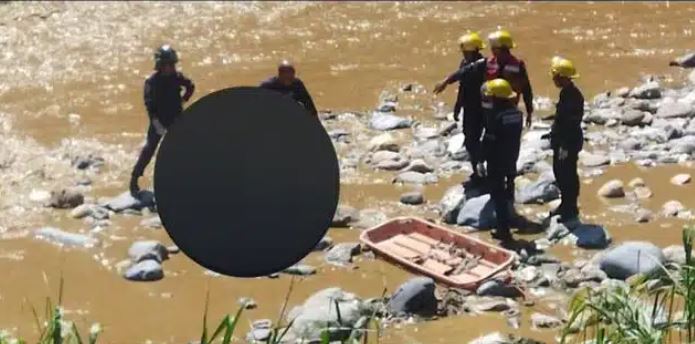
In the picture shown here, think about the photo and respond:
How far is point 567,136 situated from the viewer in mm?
9555

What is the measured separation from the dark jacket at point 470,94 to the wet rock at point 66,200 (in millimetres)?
3352

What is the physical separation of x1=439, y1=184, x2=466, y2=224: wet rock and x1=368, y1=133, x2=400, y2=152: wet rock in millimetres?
1493

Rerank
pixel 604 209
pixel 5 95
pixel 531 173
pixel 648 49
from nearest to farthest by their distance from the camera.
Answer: pixel 604 209, pixel 531 173, pixel 5 95, pixel 648 49

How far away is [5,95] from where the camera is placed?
14.4 meters

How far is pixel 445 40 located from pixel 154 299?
890 cm

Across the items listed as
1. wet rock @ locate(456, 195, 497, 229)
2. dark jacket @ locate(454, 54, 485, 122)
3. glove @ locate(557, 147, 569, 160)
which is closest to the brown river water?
wet rock @ locate(456, 195, 497, 229)

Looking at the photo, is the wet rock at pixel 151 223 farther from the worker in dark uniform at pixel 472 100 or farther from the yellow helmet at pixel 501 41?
the yellow helmet at pixel 501 41

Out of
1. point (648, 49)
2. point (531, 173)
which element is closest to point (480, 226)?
point (531, 173)

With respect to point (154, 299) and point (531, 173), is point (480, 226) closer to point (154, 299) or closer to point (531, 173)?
point (531, 173)

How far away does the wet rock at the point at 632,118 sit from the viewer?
480 inches

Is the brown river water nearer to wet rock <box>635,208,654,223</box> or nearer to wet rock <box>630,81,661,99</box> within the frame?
wet rock <box>635,208,654,223</box>

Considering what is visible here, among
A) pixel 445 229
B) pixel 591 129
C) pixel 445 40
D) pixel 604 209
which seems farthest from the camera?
pixel 445 40

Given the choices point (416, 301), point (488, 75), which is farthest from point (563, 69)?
point (416, 301)

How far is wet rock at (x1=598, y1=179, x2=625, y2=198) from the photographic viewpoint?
10.3 metres
